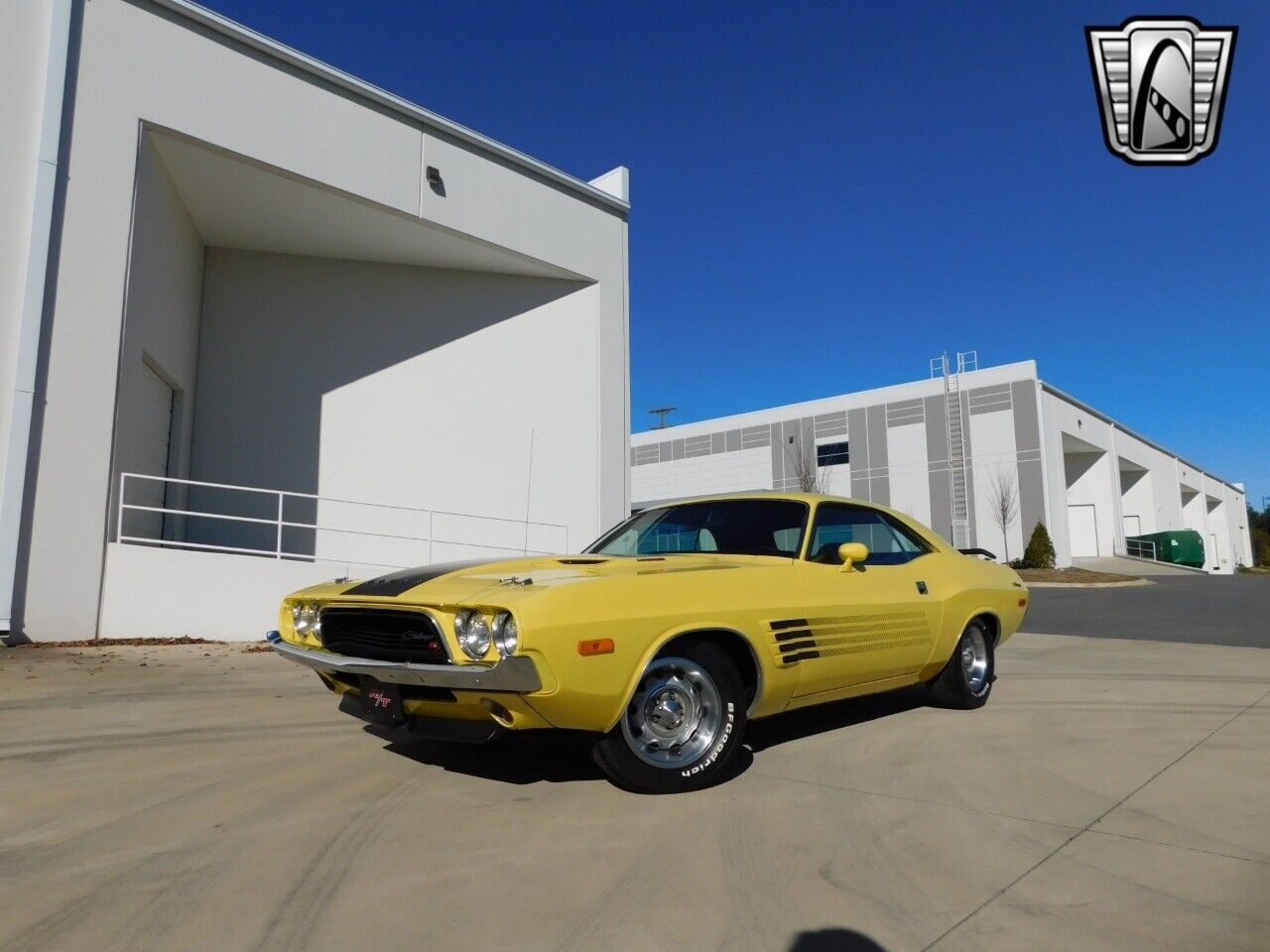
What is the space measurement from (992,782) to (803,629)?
1.00 meters

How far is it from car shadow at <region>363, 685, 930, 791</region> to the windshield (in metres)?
1.01

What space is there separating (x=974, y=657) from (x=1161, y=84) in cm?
480

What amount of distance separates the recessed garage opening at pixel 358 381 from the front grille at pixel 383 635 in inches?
341

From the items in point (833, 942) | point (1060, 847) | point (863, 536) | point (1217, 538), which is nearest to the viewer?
point (833, 942)

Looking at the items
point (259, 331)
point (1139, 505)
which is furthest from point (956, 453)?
point (259, 331)

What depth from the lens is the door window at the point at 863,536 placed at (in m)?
4.46

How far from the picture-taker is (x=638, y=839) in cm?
295

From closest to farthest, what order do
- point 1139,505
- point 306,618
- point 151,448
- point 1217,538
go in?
point 306,618, point 151,448, point 1139,505, point 1217,538

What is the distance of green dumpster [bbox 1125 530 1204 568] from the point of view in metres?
39.9

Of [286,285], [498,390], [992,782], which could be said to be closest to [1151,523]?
[498,390]

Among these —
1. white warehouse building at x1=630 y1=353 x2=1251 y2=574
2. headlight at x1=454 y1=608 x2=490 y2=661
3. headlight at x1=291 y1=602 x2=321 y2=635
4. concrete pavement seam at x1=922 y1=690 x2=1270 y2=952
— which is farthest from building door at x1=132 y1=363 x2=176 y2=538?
white warehouse building at x1=630 y1=353 x2=1251 y2=574

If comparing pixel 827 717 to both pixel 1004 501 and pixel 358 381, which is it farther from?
pixel 1004 501

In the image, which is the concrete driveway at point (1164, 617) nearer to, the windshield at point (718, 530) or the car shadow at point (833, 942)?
the windshield at point (718, 530)

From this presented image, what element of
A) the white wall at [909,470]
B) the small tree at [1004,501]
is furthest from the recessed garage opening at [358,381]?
the white wall at [909,470]
